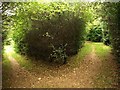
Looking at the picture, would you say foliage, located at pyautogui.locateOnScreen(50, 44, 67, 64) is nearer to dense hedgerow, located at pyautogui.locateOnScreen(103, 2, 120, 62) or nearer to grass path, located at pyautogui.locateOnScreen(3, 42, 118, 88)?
grass path, located at pyautogui.locateOnScreen(3, 42, 118, 88)

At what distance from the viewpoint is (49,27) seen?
9.43 metres

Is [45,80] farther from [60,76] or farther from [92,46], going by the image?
[92,46]

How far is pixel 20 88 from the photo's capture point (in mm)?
7398

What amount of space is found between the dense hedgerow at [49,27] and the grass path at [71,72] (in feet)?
2.21

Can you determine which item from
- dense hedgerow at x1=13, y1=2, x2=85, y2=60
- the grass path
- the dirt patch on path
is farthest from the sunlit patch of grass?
the dirt patch on path

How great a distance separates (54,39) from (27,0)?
7.76 ft

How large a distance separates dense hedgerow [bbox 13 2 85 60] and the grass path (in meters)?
0.67

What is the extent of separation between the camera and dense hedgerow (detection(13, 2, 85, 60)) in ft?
29.8

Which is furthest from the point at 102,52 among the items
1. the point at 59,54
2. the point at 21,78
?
the point at 21,78

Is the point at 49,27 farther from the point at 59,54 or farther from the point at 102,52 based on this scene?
the point at 102,52

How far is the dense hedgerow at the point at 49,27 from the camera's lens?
9.07m

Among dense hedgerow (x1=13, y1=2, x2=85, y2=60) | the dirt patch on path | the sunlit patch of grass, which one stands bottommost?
the dirt patch on path

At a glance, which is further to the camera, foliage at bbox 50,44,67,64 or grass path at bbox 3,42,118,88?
foliage at bbox 50,44,67,64

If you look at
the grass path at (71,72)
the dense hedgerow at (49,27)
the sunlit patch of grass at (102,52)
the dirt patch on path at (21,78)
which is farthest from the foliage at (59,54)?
the sunlit patch of grass at (102,52)
